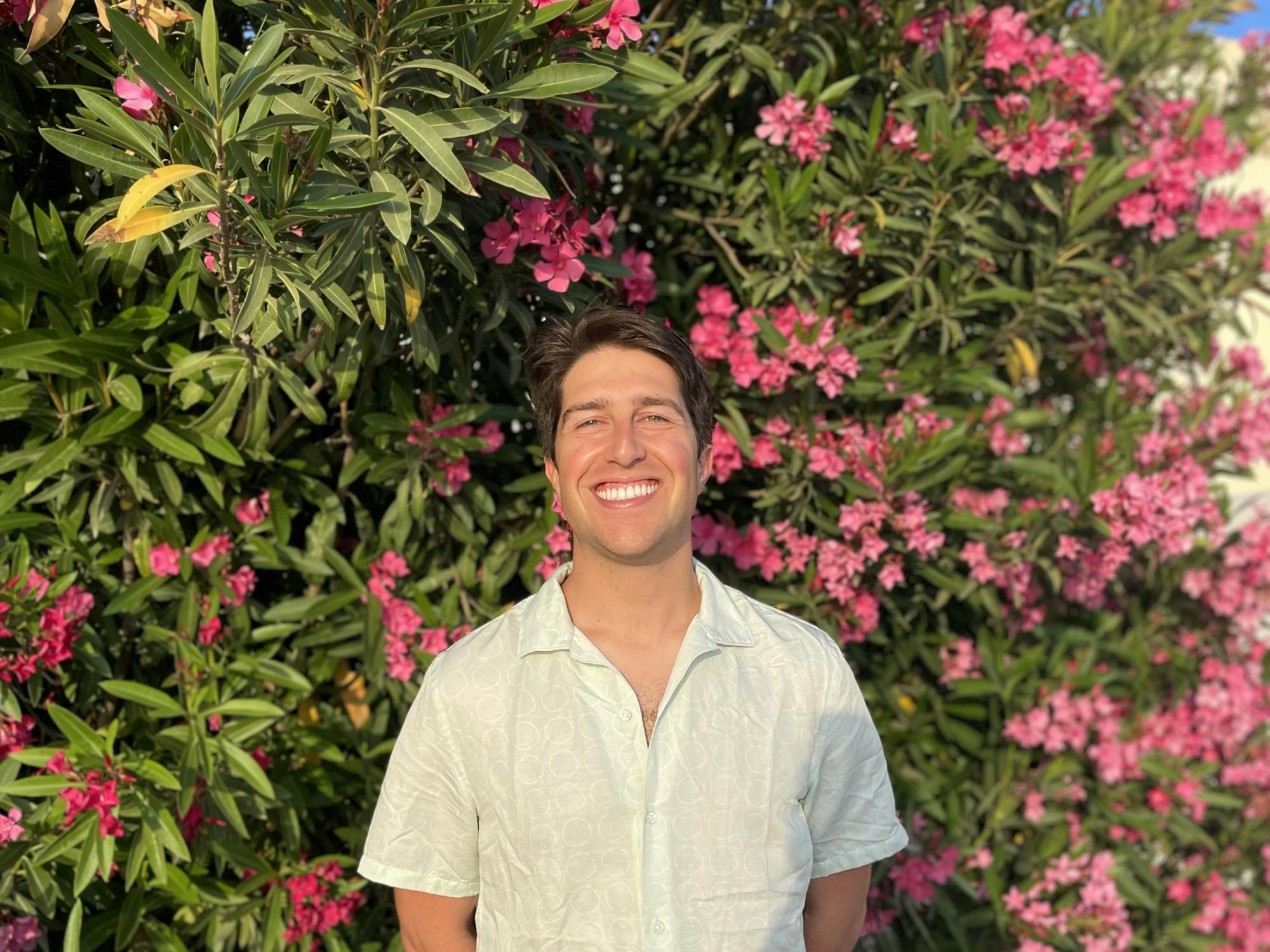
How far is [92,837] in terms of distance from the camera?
2.23m

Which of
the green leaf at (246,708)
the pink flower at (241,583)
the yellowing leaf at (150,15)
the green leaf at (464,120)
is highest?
the yellowing leaf at (150,15)

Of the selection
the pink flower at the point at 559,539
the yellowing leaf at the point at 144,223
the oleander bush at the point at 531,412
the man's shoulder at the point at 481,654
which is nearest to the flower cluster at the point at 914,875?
the oleander bush at the point at 531,412

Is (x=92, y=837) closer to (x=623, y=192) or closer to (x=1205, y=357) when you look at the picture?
(x=623, y=192)

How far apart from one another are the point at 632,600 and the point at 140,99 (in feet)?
3.68

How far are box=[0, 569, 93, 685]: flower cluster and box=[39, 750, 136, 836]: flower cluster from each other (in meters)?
0.15

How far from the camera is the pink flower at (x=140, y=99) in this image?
183 cm

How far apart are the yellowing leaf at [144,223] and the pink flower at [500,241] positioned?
68 centimetres

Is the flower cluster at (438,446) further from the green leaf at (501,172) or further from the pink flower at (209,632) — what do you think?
the green leaf at (501,172)

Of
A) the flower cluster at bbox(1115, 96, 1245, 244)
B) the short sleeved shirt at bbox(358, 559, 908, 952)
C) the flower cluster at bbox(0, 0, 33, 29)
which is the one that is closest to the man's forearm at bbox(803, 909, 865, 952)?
the short sleeved shirt at bbox(358, 559, 908, 952)

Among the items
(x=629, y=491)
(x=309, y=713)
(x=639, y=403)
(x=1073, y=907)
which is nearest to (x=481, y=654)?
(x=629, y=491)

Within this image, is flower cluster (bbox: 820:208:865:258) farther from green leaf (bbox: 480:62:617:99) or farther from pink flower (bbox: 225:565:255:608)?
pink flower (bbox: 225:565:255:608)

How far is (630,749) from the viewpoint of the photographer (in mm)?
1754

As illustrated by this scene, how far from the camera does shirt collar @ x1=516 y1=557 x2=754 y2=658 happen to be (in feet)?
5.97

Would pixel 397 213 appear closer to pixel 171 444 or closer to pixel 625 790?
pixel 171 444
